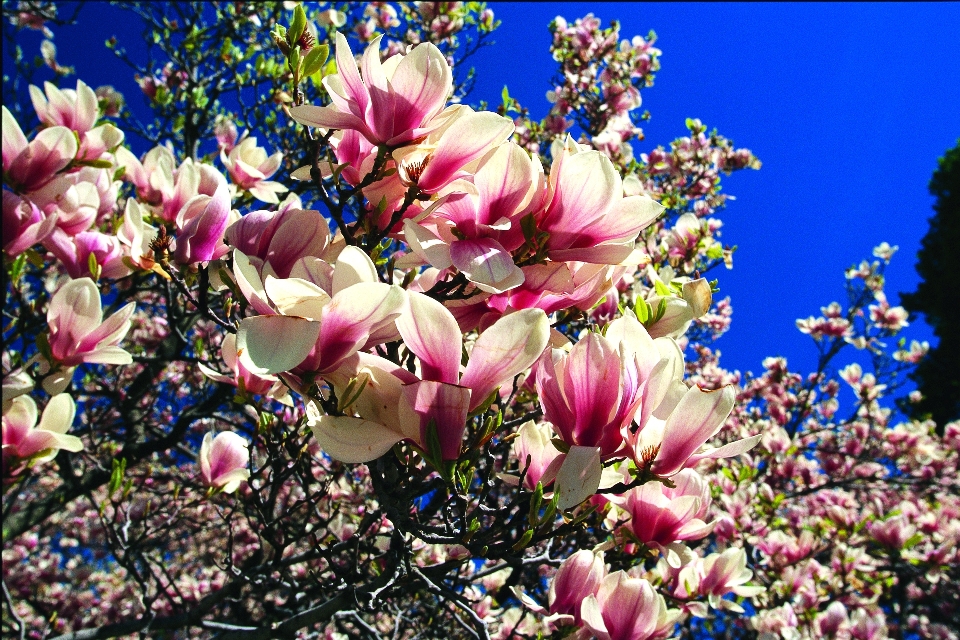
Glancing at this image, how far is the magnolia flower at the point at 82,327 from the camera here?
4.29ft

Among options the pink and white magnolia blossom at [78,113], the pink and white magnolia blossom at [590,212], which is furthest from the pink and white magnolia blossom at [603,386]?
the pink and white magnolia blossom at [78,113]

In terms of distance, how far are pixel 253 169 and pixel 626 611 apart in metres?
1.56

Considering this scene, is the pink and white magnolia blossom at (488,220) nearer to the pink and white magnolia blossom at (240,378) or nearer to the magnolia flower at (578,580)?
the pink and white magnolia blossom at (240,378)

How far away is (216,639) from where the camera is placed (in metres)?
1.83

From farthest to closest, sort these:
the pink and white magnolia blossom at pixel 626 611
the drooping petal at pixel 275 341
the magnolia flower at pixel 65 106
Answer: the magnolia flower at pixel 65 106 < the pink and white magnolia blossom at pixel 626 611 < the drooping petal at pixel 275 341

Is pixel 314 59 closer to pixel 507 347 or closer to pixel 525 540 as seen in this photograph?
pixel 507 347

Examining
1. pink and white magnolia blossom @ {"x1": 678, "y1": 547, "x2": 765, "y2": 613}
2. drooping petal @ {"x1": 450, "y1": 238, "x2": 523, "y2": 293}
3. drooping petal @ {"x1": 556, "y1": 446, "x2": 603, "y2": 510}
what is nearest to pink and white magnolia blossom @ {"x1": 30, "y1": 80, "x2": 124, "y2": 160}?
drooping petal @ {"x1": 450, "y1": 238, "x2": 523, "y2": 293}

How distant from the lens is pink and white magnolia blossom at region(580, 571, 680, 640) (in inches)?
46.8

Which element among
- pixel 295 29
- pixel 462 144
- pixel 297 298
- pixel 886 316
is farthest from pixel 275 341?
pixel 886 316

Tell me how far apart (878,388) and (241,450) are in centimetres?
550

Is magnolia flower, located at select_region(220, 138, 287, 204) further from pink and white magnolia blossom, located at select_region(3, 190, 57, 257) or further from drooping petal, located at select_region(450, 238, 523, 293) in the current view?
drooping petal, located at select_region(450, 238, 523, 293)

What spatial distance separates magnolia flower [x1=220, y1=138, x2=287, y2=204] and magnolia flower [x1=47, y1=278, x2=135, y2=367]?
545 millimetres

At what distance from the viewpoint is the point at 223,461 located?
1.65m

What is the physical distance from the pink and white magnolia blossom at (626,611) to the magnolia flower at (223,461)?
101cm
